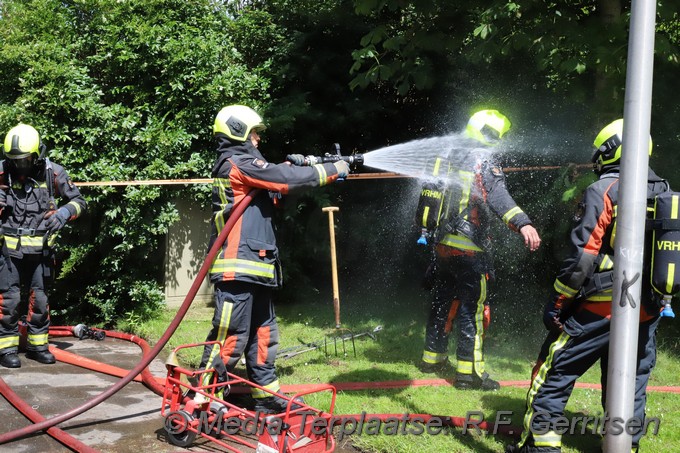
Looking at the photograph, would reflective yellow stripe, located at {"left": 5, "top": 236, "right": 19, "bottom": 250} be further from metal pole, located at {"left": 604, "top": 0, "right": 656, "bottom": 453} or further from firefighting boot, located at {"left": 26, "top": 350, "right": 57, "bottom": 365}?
metal pole, located at {"left": 604, "top": 0, "right": 656, "bottom": 453}

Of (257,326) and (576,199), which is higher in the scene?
(576,199)

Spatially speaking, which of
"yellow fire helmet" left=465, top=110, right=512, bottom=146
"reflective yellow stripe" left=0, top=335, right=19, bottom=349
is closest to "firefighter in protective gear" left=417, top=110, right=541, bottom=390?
"yellow fire helmet" left=465, top=110, right=512, bottom=146

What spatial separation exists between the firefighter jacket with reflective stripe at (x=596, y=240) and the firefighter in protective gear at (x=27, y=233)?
15.2 ft

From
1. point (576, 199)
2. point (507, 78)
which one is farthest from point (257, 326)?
point (507, 78)

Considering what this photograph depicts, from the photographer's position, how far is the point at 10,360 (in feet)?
20.6

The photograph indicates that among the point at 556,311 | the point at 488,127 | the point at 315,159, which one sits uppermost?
the point at 488,127

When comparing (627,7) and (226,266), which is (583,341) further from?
(627,7)

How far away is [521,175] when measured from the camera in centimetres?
827

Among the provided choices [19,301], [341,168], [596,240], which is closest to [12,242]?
[19,301]

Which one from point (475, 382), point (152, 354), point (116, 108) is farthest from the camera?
point (116, 108)

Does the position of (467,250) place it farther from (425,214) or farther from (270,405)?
(270,405)

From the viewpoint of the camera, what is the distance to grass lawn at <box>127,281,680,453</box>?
15.3 ft

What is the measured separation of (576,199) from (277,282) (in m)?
3.06

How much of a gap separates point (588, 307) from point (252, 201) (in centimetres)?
237
